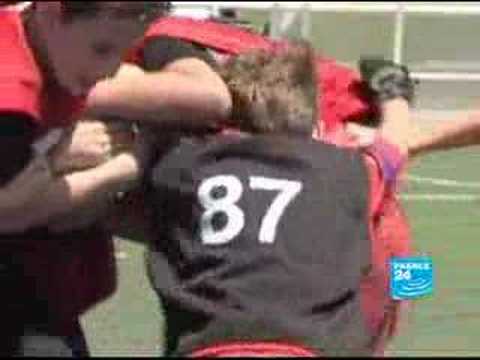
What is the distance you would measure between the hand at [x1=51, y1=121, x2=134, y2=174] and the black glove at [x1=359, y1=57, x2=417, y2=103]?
41 centimetres

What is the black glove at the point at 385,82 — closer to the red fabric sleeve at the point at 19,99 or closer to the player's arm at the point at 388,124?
the player's arm at the point at 388,124

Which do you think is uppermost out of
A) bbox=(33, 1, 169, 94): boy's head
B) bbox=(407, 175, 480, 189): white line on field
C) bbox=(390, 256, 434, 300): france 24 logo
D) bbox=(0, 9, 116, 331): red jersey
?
bbox=(33, 1, 169, 94): boy's head

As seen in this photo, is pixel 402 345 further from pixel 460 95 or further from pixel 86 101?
Answer: pixel 460 95

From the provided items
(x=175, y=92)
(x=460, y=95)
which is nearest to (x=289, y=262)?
(x=175, y=92)

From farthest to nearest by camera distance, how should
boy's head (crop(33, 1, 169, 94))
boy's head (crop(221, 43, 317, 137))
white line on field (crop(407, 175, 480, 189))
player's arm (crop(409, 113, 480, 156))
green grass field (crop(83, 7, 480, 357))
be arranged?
white line on field (crop(407, 175, 480, 189)), green grass field (crop(83, 7, 480, 357)), player's arm (crop(409, 113, 480, 156)), boy's head (crop(221, 43, 317, 137)), boy's head (crop(33, 1, 169, 94))

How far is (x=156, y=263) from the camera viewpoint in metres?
2.35

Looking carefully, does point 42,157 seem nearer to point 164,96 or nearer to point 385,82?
point 164,96

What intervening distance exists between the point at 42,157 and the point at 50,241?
0.20 meters

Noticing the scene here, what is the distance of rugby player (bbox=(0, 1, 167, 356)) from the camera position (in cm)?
208

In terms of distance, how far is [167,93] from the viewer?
2.22m

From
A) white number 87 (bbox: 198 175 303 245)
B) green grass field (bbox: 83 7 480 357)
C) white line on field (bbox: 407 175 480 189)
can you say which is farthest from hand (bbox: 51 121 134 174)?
white line on field (bbox: 407 175 480 189)

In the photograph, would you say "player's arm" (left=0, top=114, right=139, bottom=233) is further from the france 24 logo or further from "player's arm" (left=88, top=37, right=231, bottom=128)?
the france 24 logo

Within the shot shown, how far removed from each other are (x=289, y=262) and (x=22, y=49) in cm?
39

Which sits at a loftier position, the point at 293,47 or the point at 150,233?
the point at 293,47
